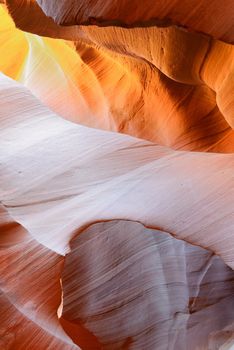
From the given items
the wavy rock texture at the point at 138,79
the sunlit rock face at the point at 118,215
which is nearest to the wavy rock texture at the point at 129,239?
the sunlit rock face at the point at 118,215

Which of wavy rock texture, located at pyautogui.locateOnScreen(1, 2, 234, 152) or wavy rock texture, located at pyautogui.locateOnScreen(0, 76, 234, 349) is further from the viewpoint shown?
wavy rock texture, located at pyautogui.locateOnScreen(1, 2, 234, 152)

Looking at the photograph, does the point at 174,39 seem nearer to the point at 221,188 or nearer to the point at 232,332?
the point at 221,188

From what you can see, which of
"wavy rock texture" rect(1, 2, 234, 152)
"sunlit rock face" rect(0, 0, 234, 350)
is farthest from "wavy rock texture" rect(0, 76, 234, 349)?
"wavy rock texture" rect(1, 2, 234, 152)

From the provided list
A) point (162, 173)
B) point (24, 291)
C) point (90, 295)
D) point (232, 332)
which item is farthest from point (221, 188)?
point (24, 291)

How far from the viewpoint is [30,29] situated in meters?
2.28

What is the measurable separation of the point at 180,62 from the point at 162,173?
54cm

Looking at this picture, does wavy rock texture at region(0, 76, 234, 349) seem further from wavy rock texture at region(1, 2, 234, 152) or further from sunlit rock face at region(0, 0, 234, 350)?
wavy rock texture at region(1, 2, 234, 152)

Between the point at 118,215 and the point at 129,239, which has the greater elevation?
the point at 118,215

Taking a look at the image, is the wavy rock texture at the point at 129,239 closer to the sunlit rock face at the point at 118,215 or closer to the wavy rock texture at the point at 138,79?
the sunlit rock face at the point at 118,215

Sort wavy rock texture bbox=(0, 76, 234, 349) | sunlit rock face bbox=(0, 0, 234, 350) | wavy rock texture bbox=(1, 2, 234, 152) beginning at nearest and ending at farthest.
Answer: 1. sunlit rock face bbox=(0, 0, 234, 350)
2. wavy rock texture bbox=(0, 76, 234, 349)
3. wavy rock texture bbox=(1, 2, 234, 152)

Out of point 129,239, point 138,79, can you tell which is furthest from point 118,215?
point 138,79

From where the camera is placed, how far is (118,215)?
5.47 ft

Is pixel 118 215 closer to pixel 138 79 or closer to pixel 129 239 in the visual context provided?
pixel 129 239

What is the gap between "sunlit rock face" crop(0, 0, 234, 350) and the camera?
1518 millimetres
